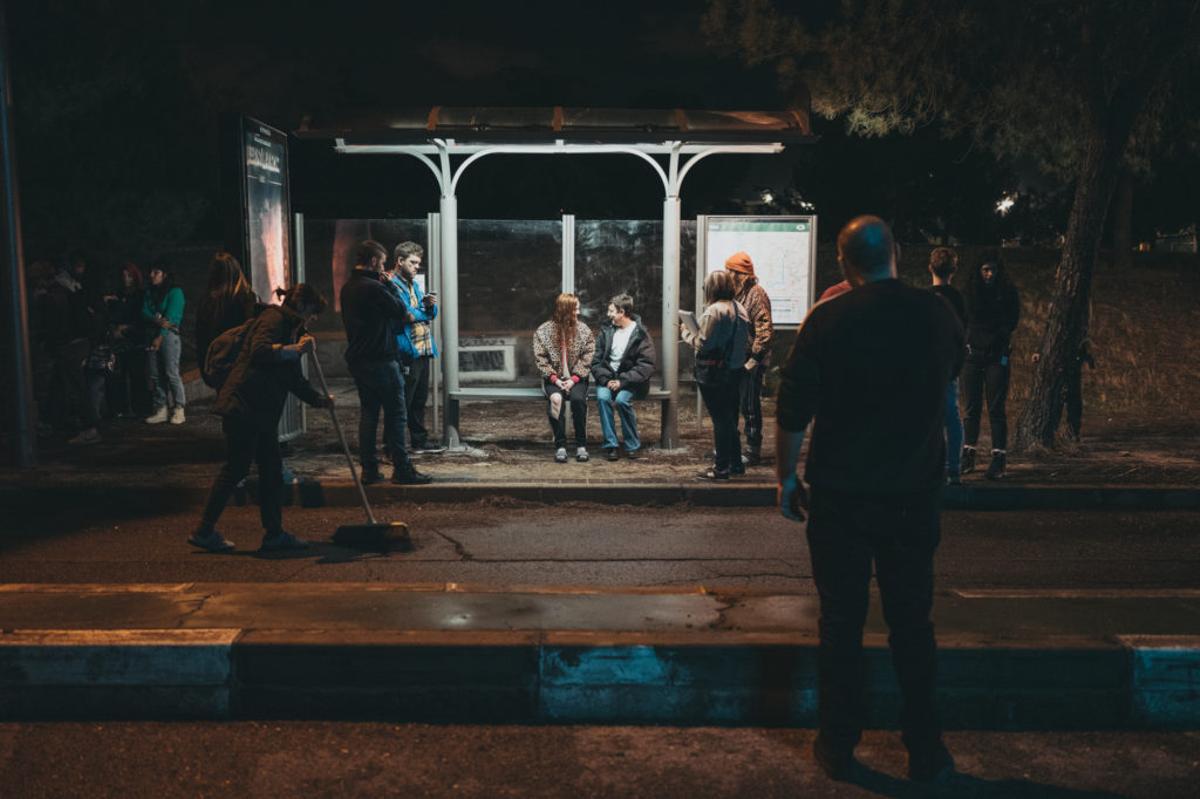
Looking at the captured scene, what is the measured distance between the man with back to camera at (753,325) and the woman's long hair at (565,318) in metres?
1.37

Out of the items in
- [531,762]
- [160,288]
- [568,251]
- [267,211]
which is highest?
[267,211]

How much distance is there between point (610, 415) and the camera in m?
10.6

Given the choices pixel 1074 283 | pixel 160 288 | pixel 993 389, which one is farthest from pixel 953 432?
pixel 160 288

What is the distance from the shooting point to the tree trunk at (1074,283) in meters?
10.7

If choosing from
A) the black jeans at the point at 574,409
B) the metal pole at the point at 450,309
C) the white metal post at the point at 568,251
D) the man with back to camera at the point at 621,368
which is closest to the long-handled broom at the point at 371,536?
the black jeans at the point at 574,409

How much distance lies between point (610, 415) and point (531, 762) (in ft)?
20.4

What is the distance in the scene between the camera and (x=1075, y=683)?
A: 4.93 metres

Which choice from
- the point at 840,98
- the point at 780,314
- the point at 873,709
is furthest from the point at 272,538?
the point at 840,98

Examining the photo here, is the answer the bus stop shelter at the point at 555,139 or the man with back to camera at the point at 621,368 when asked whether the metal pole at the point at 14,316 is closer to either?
the bus stop shelter at the point at 555,139

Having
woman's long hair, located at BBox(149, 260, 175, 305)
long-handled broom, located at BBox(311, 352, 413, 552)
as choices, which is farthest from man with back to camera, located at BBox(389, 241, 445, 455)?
woman's long hair, located at BBox(149, 260, 175, 305)

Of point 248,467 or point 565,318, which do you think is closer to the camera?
point 248,467

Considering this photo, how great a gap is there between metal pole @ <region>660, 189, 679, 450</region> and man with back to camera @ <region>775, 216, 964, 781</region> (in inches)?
→ 260

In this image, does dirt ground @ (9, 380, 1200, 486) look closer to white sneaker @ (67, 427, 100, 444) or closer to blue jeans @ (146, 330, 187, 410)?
white sneaker @ (67, 427, 100, 444)

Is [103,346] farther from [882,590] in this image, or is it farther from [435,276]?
[882,590]
